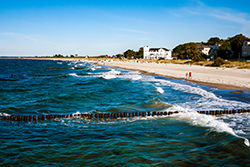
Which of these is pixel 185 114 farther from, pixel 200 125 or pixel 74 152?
pixel 74 152

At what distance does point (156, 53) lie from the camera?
154 m

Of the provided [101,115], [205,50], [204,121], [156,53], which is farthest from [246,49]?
[156,53]

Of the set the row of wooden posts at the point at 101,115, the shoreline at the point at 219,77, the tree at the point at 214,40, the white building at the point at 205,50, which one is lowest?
the row of wooden posts at the point at 101,115

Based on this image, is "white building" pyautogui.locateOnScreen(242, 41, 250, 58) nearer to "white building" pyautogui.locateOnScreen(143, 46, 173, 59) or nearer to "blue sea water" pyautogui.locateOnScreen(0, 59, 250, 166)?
"white building" pyautogui.locateOnScreen(143, 46, 173, 59)

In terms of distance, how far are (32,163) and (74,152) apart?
59.5 inches

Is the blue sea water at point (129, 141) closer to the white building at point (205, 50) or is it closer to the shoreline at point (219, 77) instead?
the shoreline at point (219, 77)

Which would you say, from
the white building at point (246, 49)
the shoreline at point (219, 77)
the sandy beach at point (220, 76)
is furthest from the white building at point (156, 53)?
the sandy beach at point (220, 76)

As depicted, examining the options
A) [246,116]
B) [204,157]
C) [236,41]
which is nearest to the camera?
[204,157]

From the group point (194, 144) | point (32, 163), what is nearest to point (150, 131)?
point (194, 144)

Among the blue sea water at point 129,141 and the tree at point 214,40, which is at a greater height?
the tree at point 214,40

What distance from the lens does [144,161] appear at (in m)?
7.11

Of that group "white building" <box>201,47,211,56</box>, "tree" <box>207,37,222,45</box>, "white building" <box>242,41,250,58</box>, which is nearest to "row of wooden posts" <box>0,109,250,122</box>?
"white building" <box>242,41,250,58</box>

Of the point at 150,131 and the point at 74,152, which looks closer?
the point at 74,152

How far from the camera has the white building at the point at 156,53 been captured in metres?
150
